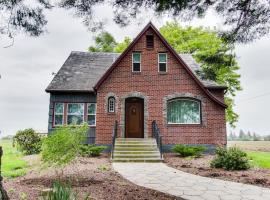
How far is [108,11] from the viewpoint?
498 cm

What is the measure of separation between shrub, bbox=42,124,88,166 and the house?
783 centimetres

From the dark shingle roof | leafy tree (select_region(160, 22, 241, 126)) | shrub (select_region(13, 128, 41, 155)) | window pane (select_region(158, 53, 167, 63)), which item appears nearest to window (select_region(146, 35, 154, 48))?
window pane (select_region(158, 53, 167, 63))

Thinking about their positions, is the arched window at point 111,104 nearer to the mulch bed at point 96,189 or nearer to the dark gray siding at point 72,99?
the dark gray siding at point 72,99

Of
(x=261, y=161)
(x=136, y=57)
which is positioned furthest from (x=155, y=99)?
(x=261, y=161)

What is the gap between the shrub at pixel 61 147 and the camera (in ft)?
20.3

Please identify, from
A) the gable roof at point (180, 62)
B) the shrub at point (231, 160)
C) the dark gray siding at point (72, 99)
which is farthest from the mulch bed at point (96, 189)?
the dark gray siding at point (72, 99)

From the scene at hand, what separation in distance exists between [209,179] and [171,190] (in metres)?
1.80

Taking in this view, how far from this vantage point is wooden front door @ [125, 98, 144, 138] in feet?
48.1

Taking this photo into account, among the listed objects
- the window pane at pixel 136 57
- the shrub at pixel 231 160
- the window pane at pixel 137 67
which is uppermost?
the window pane at pixel 136 57

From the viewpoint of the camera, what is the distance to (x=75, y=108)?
15.9 m

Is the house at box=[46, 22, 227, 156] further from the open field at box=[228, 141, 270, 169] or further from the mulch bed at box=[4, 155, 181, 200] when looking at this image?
the mulch bed at box=[4, 155, 181, 200]

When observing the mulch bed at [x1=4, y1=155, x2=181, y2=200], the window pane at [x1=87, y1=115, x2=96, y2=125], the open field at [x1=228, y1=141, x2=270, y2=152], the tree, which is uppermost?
the tree

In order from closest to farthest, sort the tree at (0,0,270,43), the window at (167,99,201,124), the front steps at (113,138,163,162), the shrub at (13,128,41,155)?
the tree at (0,0,270,43)
the front steps at (113,138,163,162)
the window at (167,99,201,124)
the shrub at (13,128,41,155)

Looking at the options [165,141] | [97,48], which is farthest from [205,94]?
[97,48]
